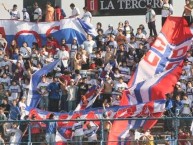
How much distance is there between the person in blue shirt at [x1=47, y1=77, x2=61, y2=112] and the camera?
42219 mm

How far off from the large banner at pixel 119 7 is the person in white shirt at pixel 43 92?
7.23 m

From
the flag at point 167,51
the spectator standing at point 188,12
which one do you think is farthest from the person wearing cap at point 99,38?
the flag at point 167,51

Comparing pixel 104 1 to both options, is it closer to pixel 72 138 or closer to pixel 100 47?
pixel 100 47

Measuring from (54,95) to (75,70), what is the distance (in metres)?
1.63

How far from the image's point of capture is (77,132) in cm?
3738

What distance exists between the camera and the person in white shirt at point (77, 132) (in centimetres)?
3688

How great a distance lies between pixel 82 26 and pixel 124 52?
2.99m

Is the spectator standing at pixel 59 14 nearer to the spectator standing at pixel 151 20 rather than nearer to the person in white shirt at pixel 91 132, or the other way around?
the spectator standing at pixel 151 20

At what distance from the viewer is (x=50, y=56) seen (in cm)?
4478

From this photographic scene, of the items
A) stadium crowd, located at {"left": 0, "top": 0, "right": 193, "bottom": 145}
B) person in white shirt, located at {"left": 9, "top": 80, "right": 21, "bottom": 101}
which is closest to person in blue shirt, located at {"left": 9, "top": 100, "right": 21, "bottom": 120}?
stadium crowd, located at {"left": 0, "top": 0, "right": 193, "bottom": 145}

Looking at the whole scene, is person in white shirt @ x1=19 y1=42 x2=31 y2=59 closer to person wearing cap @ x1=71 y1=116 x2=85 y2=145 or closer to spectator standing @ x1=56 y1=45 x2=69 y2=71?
spectator standing @ x1=56 y1=45 x2=69 y2=71

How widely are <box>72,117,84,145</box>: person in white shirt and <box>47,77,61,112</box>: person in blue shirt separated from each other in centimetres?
454

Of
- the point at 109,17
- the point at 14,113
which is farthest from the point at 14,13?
the point at 14,113

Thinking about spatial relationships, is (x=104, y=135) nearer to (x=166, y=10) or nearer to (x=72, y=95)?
(x=72, y=95)
